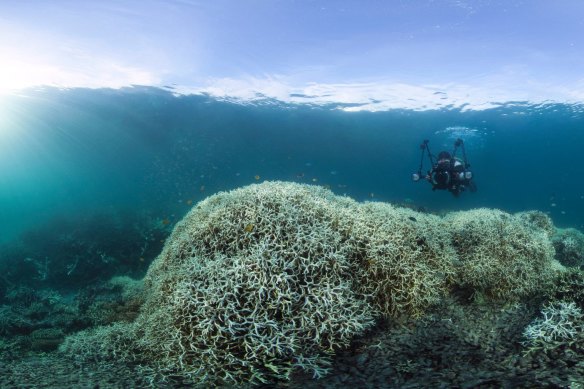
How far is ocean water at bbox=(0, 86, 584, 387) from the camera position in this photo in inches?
189

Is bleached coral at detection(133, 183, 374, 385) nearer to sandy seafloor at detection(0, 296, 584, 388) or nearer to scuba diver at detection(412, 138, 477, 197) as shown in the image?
sandy seafloor at detection(0, 296, 584, 388)

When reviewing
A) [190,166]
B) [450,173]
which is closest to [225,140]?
[190,166]

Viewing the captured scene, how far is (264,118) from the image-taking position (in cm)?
3762

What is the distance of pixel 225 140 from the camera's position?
1850 inches

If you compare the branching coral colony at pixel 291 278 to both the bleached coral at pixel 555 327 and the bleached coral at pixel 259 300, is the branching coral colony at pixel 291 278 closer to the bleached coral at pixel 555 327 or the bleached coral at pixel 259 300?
the bleached coral at pixel 259 300

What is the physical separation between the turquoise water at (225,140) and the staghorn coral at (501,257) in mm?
8859

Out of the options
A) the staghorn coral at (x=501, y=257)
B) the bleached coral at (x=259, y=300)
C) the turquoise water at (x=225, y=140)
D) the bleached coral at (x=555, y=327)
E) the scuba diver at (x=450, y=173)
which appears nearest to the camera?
the bleached coral at (x=259, y=300)

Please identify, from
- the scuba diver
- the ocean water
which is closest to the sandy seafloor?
the ocean water

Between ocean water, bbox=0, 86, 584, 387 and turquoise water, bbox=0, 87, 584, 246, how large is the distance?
0.85 feet

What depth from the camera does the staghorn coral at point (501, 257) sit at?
19.0 feet

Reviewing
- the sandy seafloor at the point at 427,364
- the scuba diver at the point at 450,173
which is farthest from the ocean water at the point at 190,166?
the scuba diver at the point at 450,173

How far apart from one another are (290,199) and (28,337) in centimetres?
593

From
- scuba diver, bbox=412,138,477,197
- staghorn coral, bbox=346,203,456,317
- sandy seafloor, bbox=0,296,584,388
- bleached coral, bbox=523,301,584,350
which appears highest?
scuba diver, bbox=412,138,477,197

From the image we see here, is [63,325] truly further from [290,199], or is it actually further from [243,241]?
[290,199]
